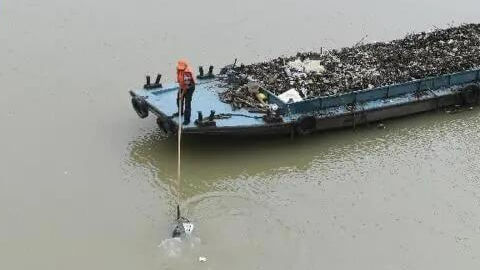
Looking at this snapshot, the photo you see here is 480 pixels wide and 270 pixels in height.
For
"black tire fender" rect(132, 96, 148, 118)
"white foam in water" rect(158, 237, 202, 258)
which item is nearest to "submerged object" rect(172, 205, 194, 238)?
"white foam in water" rect(158, 237, 202, 258)

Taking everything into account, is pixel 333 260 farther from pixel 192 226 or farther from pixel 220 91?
pixel 220 91

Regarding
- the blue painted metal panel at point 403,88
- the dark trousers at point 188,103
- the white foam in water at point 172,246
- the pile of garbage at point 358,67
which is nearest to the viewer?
the white foam in water at point 172,246

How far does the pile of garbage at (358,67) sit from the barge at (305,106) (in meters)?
0.25

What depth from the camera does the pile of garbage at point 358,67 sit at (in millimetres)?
11609

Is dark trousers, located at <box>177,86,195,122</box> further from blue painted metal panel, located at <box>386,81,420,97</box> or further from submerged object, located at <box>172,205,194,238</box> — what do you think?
blue painted metal panel, located at <box>386,81,420,97</box>

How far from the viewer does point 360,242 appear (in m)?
8.98

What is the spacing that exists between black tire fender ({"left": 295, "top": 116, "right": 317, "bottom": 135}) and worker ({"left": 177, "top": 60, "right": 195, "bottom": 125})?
1.79 meters

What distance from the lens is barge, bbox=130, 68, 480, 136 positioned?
10484mm

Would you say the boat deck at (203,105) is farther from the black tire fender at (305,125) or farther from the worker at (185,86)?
the black tire fender at (305,125)

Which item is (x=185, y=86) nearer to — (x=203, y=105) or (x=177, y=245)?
(x=203, y=105)

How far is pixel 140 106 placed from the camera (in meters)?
10.8

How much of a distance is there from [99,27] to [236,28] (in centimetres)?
307

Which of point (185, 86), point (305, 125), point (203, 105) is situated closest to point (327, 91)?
point (305, 125)

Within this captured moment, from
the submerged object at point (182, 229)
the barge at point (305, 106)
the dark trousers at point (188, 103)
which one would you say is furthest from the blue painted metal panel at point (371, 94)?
the submerged object at point (182, 229)
